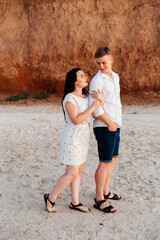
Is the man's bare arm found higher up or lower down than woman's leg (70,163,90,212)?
higher up

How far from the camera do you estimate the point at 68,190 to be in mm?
3941

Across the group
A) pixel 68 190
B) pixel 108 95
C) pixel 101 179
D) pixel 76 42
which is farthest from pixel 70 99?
pixel 76 42

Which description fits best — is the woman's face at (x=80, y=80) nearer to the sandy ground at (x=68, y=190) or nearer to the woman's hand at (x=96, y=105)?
the woman's hand at (x=96, y=105)

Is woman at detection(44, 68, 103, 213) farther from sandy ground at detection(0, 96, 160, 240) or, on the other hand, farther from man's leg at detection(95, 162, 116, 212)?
sandy ground at detection(0, 96, 160, 240)

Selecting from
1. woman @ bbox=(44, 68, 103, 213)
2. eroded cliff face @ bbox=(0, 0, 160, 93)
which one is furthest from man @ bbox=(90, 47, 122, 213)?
eroded cliff face @ bbox=(0, 0, 160, 93)

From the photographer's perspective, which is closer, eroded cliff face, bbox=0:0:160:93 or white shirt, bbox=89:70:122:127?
white shirt, bbox=89:70:122:127

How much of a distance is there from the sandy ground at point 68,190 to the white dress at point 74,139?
1.92ft

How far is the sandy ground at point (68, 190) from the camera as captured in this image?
2915 mm

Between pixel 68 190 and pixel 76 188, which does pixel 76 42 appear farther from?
pixel 76 188

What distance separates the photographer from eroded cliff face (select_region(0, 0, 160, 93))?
1341 cm

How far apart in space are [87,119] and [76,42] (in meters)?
10.9

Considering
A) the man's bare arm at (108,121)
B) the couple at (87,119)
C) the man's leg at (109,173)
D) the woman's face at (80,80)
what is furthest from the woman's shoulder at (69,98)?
the man's leg at (109,173)

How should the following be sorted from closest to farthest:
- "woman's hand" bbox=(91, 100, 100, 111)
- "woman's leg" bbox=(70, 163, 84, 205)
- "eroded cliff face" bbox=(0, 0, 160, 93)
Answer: "woman's hand" bbox=(91, 100, 100, 111), "woman's leg" bbox=(70, 163, 84, 205), "eroded cliff face" bbox=(0, 0, 160, 93)

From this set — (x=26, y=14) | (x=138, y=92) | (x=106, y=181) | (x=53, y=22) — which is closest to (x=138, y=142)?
(x=106, y=181)
